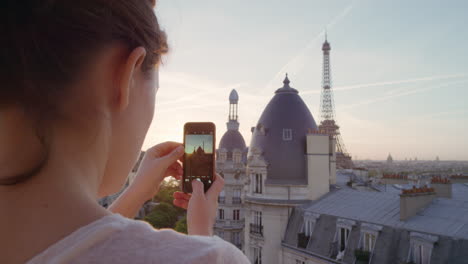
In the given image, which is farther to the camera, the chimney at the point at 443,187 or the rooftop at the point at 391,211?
the chimney at the point at 443,187

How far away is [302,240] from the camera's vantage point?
64.2 feet

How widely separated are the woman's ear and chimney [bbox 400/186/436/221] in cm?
1734

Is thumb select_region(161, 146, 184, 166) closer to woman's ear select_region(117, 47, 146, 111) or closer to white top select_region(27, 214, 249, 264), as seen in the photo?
woman's ear select_region(117, 47, 146, 111)

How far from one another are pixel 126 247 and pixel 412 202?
59.0 feet

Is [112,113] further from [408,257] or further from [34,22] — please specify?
[408,257]

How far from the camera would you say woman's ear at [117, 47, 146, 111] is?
1499 mm

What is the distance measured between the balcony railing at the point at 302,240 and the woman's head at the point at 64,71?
19395mm

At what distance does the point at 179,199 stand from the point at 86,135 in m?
1.47

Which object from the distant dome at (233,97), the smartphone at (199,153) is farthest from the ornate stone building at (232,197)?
the smartphone at (199,153)

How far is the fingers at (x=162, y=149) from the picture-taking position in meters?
2.93

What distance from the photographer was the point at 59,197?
1.24 m

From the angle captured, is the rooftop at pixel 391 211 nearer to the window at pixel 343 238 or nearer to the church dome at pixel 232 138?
the window at pixel 343 238

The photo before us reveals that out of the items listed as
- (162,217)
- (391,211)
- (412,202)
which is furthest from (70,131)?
(162,217)

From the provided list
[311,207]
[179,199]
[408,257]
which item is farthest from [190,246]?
[311,207]
